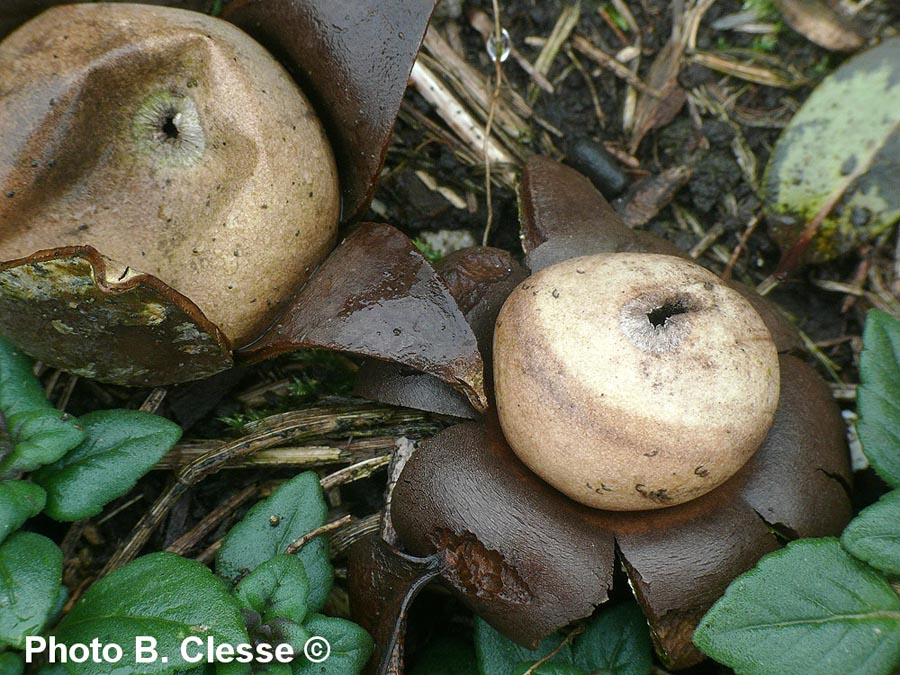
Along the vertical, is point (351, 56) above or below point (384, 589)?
above

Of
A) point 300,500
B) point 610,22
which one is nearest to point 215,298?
point 300,500

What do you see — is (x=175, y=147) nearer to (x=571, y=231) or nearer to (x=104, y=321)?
(x=104, y=321)

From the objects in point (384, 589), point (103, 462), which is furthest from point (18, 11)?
point (384, 589)

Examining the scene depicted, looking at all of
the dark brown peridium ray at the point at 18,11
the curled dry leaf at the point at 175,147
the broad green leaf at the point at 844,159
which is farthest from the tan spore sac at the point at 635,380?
the dark brown peridium ray at the point at 18,11

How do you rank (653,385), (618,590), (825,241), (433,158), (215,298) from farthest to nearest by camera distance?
(433,158) → (825,241) → (618,590) → (215,298) → (653,385)

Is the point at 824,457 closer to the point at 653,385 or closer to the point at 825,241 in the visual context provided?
the point at 653,385
